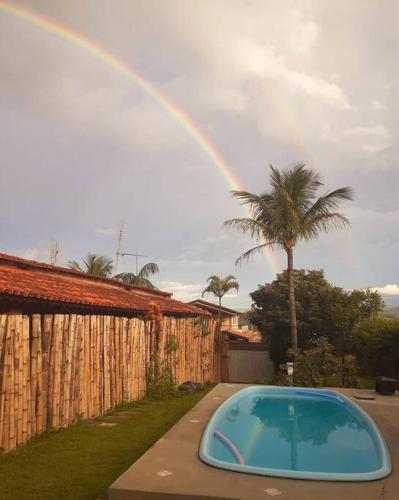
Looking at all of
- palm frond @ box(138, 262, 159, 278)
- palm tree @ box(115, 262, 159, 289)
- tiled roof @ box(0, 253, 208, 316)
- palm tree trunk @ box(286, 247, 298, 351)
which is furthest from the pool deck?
palm frond @ box(138, 262, 159, 278)

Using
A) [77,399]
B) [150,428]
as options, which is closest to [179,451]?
[150,428]

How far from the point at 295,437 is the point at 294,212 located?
10.2 meters

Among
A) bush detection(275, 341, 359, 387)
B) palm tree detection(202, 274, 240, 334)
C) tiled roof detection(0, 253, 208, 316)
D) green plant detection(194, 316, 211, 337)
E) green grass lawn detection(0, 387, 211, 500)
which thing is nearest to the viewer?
green grass lawn detection(0, 387, 211, 500)

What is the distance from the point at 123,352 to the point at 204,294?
3439cm

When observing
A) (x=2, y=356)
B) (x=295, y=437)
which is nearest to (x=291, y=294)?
(x=295, y=437)

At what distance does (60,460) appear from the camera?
6801mm

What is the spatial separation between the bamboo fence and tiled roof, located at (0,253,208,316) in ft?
2.25

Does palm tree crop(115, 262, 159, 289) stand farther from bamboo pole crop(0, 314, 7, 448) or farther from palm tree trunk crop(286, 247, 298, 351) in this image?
bamboo pole crop(0, 314, 7, 448)

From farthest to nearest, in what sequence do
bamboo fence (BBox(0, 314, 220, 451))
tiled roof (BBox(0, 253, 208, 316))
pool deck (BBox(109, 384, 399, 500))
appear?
tiled roof (BBox(0, 253, 208, 316))
bamboo fence (BBox(0, 314, 220, 451))
pool deck (BBox(109, 384, 399, 500))

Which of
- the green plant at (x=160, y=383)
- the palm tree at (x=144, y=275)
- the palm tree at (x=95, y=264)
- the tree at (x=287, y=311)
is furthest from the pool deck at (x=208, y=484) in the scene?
the palm tree at (x=144, y=275)

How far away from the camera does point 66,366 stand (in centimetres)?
870

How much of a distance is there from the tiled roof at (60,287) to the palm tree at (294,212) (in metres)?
4.70

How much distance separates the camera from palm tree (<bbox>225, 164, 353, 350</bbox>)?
18531mm

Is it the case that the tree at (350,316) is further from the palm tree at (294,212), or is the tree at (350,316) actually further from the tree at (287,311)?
the palm tree at (294,212)
